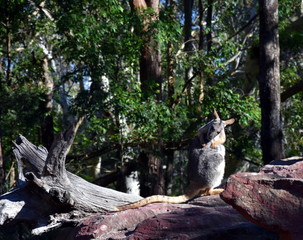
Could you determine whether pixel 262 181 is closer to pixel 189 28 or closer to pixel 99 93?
pixel 99 93

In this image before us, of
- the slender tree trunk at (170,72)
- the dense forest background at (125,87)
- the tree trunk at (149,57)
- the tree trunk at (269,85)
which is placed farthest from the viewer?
the slender tree trunk at (170,72)

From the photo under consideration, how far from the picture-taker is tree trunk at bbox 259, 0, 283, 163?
10.4m

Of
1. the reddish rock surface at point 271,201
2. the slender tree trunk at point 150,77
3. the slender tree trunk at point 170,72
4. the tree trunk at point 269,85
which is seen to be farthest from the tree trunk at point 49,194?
the slender tree trunk at point 170,72

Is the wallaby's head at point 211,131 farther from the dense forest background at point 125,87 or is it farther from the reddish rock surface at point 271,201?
the dense forest background at point 125,87

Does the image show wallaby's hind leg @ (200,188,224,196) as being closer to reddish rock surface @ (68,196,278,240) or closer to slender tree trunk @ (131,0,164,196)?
reddish rock surface @ (68,196,278,240)

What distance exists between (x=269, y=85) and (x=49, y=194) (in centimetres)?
560

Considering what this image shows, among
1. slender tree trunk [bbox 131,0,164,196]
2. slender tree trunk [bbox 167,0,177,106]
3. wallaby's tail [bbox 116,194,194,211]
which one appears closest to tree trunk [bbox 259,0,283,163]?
slender tree trunk [bbox 131,0,164,196]

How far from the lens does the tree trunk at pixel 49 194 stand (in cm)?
661

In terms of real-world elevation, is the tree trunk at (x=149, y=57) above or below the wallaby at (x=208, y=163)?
above

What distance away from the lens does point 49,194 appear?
6.64 m

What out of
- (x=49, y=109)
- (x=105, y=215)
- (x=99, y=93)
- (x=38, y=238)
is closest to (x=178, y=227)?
(x=105, y=215)

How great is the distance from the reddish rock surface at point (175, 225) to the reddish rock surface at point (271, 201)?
17.4 inches

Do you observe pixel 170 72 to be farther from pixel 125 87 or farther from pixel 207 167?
pixel 207 167

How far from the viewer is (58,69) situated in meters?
24.1
